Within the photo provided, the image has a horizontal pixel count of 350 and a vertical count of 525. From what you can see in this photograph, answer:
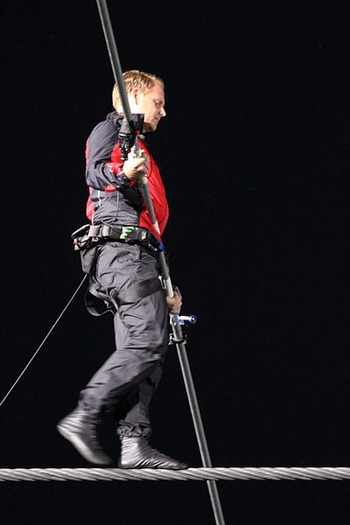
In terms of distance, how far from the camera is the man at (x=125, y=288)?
3.15 m

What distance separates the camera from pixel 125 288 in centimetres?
323

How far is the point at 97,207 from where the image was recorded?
10.9 feet

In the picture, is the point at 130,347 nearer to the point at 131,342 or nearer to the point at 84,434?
the point at 131,342

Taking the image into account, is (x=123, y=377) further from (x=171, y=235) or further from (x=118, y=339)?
(x=171, y=235)

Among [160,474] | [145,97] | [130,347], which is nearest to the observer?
[160,474]

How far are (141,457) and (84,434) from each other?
0.17 m

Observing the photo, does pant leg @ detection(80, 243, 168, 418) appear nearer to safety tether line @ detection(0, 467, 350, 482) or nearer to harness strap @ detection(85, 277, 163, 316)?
harness strap @ detection(85, 277, 163, 316)

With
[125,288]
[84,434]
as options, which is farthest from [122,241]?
[84,434]

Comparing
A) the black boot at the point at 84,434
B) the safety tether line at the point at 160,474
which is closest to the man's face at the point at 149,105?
the black boot at the point at 84,434

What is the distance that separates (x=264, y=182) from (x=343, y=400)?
0.89 m

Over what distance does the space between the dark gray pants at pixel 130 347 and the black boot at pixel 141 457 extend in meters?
0.03

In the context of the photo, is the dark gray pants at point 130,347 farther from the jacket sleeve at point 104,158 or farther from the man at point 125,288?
the jacket sleeve at point 104,158
